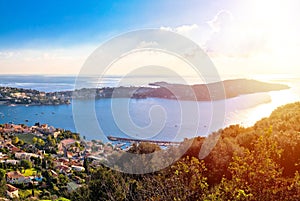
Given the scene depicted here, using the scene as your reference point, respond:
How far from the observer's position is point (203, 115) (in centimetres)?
1415

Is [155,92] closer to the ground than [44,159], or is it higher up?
higher up

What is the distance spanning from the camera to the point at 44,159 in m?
15.4

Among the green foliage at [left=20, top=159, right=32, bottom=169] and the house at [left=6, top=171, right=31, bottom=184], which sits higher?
the house at [left=6, top=171, right=31, bottom=184]

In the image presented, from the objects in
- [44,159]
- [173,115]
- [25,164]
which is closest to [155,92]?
[173,115]

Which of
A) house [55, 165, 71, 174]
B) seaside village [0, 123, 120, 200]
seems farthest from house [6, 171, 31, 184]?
house [55, 165, 71, 174]

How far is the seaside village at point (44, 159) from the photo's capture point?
441 inches

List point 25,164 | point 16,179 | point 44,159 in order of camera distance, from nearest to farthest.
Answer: point 16,179 < point 25,164 < point 44,159

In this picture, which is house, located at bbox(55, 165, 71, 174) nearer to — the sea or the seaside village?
the seaside village

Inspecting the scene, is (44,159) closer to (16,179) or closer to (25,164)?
(25,164)

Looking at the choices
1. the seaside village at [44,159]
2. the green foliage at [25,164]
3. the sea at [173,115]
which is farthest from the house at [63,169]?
the sea at [173,115]

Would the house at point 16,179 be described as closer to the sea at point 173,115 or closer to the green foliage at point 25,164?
the green foliage at point 25,164

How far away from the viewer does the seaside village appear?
441 inches

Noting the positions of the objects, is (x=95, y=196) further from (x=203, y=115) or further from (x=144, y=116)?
(x=144, y=116)

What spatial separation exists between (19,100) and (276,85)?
3350 centimetres
